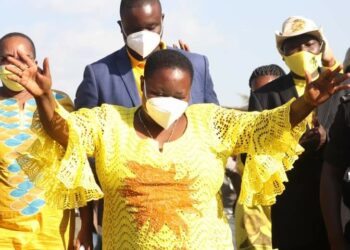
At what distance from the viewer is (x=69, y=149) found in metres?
5.27

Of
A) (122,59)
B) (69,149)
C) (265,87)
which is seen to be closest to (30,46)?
(122,59)

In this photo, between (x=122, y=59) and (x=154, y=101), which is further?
(x=122, y=59)

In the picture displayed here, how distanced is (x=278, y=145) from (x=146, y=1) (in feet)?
→ 5.13

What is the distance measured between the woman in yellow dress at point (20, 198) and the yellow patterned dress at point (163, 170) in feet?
4.74

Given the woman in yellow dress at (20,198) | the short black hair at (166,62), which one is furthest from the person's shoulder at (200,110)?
the woman in yellow dress at (20,198)

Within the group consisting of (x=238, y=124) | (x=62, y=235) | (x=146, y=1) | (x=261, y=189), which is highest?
(x=146, y=1)

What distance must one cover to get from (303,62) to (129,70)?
1.15 m

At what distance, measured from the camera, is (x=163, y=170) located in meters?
5.35

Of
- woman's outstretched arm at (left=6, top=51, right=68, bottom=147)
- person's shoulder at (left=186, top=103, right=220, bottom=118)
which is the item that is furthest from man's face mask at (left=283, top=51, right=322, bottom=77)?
woman's outstretched arm at (left=6, top=51, right=68, bottom=147)

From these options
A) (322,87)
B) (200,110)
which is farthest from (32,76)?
(322,87)

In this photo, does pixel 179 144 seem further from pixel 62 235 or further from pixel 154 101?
pixel 62 235

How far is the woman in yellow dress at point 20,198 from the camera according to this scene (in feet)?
22.9

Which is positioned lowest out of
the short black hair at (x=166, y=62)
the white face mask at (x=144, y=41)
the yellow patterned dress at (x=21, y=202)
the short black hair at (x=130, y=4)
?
the yellow patterned dress at (x=21, y=202)

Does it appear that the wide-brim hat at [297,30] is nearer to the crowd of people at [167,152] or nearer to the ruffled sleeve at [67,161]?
the crowd of people at [167,152]
